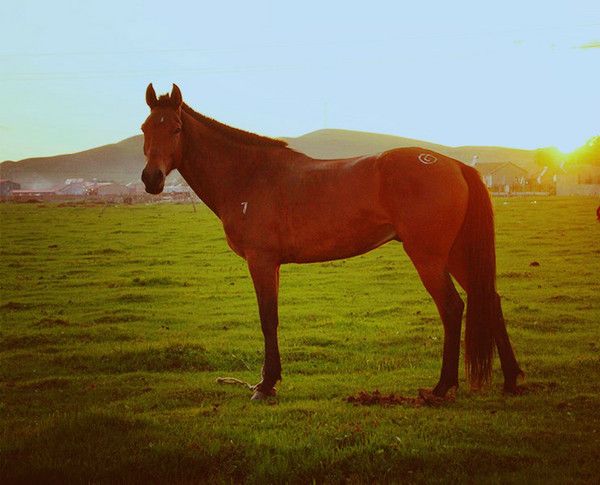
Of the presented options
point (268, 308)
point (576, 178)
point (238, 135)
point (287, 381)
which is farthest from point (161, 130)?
point (576, 178)

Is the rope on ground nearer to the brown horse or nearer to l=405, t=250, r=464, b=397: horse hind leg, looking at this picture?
the brown horse

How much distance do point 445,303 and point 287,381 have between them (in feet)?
8.35

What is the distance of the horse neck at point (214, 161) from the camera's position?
8344mm

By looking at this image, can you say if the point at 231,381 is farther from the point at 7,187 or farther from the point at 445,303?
the point at 7,187

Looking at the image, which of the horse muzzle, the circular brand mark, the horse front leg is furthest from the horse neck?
the circular brand mark

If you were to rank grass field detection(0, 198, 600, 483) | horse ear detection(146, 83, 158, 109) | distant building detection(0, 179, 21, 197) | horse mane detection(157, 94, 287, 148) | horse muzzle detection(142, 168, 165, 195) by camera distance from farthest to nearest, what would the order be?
distant building detection(0, 179, 21, 197) < horse mane detection(157, 94, 287, 148) < horse ear detection(146, 83, 158, 109) < horse muzzle detection(142, 168, 165, 195) < grass field detection(0, 198, 600, 483)

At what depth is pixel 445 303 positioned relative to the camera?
23.9 ft

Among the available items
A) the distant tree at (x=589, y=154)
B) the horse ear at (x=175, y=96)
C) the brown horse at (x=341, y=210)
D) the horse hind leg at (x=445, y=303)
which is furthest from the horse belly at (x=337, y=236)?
the distant tree at (x=589, y=154)

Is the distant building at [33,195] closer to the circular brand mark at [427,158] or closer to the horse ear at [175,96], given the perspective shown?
the horse ear at [175,96]

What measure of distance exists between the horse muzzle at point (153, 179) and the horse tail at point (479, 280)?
11.7 feet

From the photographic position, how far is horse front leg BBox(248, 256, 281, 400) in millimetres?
7881

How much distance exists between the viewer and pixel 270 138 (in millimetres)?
8539

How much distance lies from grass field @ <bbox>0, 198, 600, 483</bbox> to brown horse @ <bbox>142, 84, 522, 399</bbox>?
2.59ft

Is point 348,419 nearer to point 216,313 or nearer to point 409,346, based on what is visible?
point 409,346
